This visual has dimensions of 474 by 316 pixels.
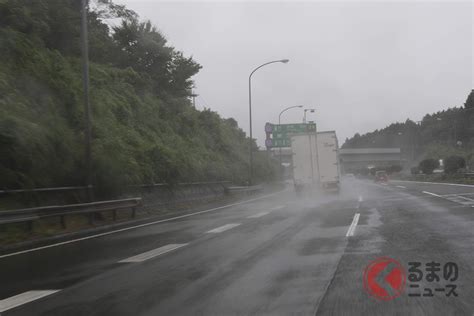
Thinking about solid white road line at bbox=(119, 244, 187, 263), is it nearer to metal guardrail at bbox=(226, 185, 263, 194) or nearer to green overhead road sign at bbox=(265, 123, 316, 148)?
metal guardrail at bbox=(226, 185, 263, 194)

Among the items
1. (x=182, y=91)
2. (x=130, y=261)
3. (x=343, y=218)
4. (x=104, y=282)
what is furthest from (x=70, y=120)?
(x=182, y=91)

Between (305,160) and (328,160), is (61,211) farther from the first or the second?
(328,160)

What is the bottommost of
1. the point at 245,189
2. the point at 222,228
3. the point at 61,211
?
the point at 222,228

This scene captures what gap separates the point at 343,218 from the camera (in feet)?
51.8

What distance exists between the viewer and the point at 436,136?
12600 cm

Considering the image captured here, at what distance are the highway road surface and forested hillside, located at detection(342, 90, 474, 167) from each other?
266 feet

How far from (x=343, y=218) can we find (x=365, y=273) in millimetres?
8540

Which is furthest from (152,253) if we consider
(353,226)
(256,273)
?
(353,226)

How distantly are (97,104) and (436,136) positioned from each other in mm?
115532

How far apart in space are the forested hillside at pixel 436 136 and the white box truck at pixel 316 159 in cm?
6144

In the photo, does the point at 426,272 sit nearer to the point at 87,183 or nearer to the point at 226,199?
the point at 87,183

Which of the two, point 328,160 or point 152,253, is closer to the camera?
point 152,253

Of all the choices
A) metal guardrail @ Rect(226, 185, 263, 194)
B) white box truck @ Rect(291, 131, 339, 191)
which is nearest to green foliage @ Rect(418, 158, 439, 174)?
metal guardrail @ Rect(226, 185, 263, 194)

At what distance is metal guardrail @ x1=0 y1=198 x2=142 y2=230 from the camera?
12750mm
